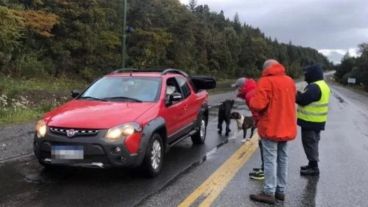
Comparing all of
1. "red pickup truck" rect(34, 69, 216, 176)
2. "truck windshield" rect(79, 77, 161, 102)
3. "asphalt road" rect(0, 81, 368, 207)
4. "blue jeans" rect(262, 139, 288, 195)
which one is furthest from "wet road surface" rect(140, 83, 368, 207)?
"truck windshield" rect(79, 77, 161, 102)

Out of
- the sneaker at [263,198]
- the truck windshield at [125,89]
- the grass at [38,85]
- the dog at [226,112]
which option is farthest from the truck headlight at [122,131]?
the grass at [38,85]

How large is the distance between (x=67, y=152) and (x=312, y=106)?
376cm

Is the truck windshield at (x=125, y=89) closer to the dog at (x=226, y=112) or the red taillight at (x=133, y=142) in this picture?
the red taillight at (x=133, y=142)

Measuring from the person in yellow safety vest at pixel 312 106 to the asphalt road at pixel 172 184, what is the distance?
57 cm

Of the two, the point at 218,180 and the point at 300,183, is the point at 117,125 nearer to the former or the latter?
the point at 218,180

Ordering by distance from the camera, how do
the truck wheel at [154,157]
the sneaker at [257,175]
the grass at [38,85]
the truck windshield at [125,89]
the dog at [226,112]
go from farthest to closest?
the grass at [38,85]
the dog at [226,112]
the truck windshield at [125,89]
the sneaker at [257,175]
the truck wheel at [154,157]

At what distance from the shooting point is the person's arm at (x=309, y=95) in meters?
8.25

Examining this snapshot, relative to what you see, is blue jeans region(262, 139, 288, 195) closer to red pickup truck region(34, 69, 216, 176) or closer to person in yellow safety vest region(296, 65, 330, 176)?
person in yellow safety vest region(296, 65, 330, 176)

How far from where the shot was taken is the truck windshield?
8797 millimetres

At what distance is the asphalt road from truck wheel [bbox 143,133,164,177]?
0.14 metres

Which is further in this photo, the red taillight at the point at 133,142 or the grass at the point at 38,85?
the grass at the point at 38,85

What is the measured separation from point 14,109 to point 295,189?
400 inches

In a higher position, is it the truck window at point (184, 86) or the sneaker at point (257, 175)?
the truck window at point (184, 86)

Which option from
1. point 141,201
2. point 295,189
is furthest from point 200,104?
point 141,201
